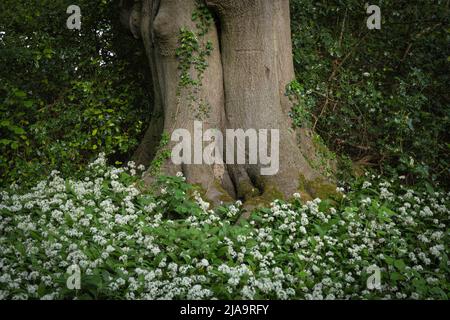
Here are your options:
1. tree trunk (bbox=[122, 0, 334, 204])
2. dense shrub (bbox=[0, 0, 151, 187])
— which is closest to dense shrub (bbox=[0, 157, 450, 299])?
tree trunk (bbox=[122, 0, 334, 204])

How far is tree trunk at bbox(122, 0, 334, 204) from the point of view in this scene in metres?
6.79

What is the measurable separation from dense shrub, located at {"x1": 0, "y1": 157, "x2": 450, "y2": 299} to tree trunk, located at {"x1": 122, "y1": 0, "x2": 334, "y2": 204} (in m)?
0.52

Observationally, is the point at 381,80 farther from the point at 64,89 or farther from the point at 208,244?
the point at 64,89

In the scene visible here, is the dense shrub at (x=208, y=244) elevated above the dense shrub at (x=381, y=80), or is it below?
below

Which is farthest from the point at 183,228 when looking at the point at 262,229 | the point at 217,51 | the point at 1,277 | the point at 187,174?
the point at 217,51

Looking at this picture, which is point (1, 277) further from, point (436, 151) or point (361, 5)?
point (361, 5)

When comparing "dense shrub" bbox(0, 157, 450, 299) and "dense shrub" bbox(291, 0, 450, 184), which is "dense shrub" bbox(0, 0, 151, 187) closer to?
"dense shrub" bbox(0, 157, 450, 299)

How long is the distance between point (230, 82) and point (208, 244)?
2598mm

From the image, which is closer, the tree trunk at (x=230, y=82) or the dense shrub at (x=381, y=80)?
the tree trunk at (x=230, y=82)

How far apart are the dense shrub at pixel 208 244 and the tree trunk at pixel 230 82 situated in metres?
0.52

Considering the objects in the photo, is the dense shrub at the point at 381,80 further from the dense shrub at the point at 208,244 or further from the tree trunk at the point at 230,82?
the dense shrub at the point at 208,244

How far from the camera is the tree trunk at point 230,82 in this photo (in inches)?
267

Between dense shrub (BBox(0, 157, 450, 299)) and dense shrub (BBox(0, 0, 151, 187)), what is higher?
dense shrub (BBox(0, 0, 151, 187))

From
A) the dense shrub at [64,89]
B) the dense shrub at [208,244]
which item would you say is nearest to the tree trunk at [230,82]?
the dense shrub at [208,244]
